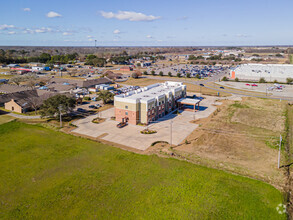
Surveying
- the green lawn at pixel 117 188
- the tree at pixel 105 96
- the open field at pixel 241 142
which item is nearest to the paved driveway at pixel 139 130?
the open field at pixel 241 142

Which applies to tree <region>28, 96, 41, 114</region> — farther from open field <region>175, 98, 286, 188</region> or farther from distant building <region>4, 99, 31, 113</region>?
open field <region>175, 98, 286, 188</region>

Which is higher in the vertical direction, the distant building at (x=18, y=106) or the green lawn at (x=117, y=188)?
the distant building at (x=18, y=106)

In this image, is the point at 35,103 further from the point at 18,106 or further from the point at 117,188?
the point at 117,188

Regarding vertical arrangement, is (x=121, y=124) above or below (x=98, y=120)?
below

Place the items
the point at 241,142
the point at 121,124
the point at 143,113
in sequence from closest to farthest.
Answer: the point at 241,142 < the point at 121,124 < the point at 143,113

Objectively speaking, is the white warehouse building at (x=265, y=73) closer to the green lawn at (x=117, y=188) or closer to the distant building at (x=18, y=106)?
the green lawn at (x=117, y=188)

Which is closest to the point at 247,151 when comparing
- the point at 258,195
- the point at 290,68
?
the point at 258,195

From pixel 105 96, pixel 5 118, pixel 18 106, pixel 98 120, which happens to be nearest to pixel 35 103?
pixel 18 106

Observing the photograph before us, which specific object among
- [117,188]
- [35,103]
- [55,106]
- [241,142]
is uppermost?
[55,106]
